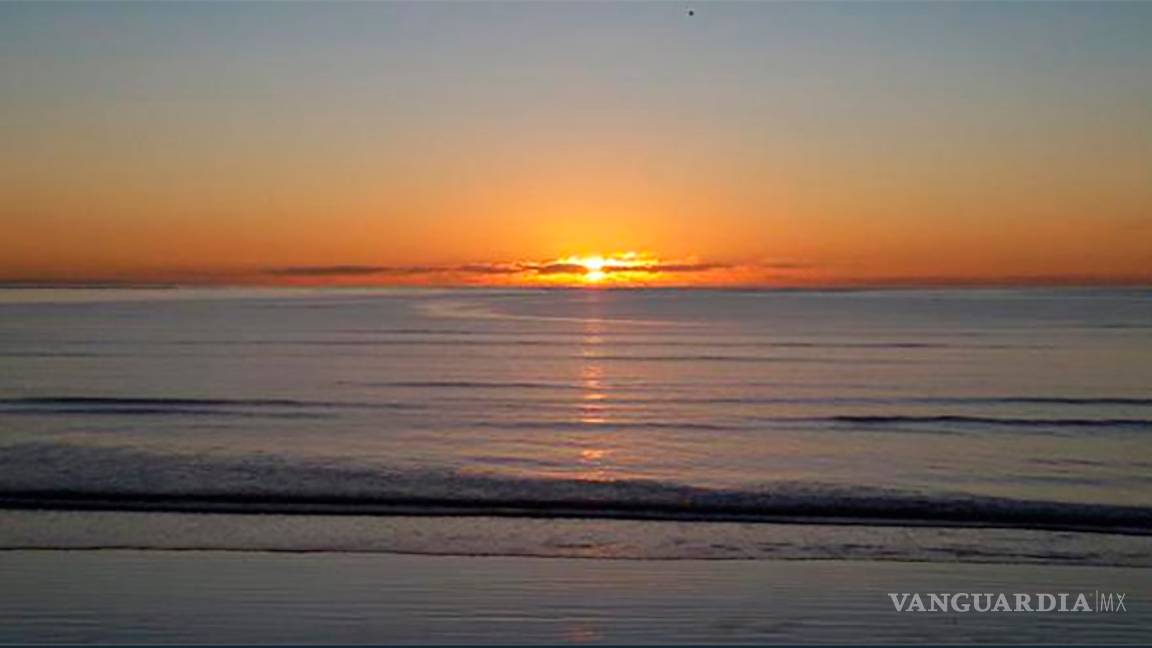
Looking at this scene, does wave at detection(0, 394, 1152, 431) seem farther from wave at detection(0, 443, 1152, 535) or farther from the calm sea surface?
wave at detection(0, 443, 1152, 535)

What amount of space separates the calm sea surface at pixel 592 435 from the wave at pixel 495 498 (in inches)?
1.9

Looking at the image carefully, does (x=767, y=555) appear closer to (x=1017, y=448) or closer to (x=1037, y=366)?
Answer: (x=1017, y=448)

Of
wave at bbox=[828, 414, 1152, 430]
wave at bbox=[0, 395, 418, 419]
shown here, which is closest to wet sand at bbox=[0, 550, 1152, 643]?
wave at bbox=[828, 414, 1152, 430]

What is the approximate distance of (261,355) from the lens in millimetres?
35281

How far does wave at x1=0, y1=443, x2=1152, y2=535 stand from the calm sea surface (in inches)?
1.9

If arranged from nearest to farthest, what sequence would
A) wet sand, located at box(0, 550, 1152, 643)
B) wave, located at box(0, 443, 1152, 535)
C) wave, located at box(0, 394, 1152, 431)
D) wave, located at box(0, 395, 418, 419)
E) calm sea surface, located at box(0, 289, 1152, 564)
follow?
wet sand, located at box(0, 550, 1152, 643)
wave, located at box(0, 443, 1152, 535)
calm sea surface, located at box(0, 289, 1152, 564)
wave, located at box(0, 394, 1152, 431)
wave, located at box(0, 395, 418, 419)

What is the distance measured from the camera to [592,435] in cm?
1812

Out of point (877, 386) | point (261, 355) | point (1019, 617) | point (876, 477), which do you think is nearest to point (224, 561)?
point (1019, 617)

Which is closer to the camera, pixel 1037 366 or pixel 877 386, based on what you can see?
pixel 877 386

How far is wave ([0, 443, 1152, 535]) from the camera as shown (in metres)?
12.2

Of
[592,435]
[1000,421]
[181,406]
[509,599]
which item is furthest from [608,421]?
[509,599]

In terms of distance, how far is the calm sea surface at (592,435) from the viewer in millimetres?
12641

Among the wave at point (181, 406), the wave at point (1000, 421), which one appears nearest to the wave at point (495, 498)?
the wave at point (181, 406)

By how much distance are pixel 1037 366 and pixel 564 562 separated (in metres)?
25.7
